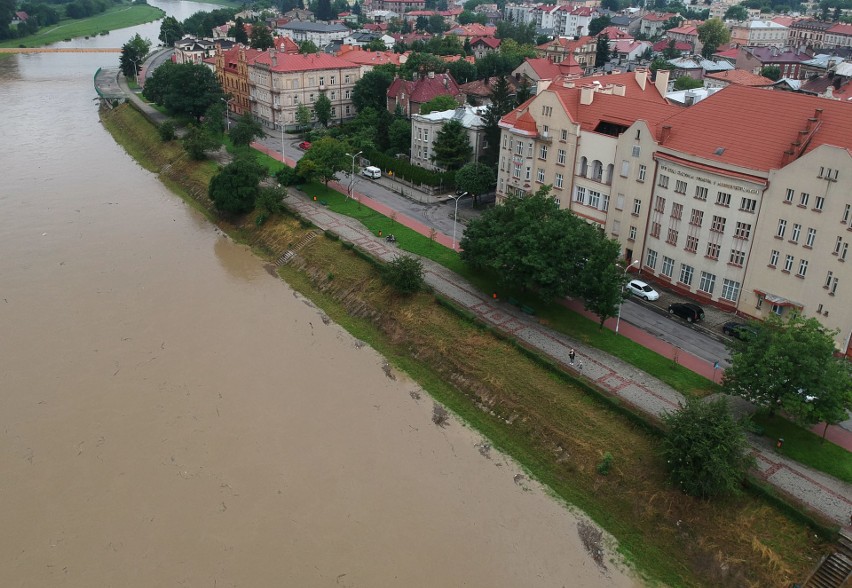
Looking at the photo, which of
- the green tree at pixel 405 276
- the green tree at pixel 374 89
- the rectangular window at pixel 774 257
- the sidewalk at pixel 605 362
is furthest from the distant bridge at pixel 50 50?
the rectangular window at pixel 774 257

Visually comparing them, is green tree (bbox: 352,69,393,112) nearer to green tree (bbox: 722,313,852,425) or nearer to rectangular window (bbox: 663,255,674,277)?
rectangular window (bbox: 663,255,674,277)

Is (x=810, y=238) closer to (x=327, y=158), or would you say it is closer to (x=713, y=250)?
(x=713, y=250)

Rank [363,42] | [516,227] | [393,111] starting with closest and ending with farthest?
1. [516,227]
2. [393,111]
3. [363,42]

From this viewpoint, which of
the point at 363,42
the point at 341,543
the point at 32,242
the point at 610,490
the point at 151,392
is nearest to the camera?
the point at 341,543

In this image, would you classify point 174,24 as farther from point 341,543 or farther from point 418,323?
point 341,543

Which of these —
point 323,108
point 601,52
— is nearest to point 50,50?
point 323,108

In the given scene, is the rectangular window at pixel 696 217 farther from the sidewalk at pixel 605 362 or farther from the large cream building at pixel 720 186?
the sidewalk at pixel 605 362

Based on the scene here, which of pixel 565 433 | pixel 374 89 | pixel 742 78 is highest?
pixel 742 78

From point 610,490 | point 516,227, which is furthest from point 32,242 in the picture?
point 610,490
